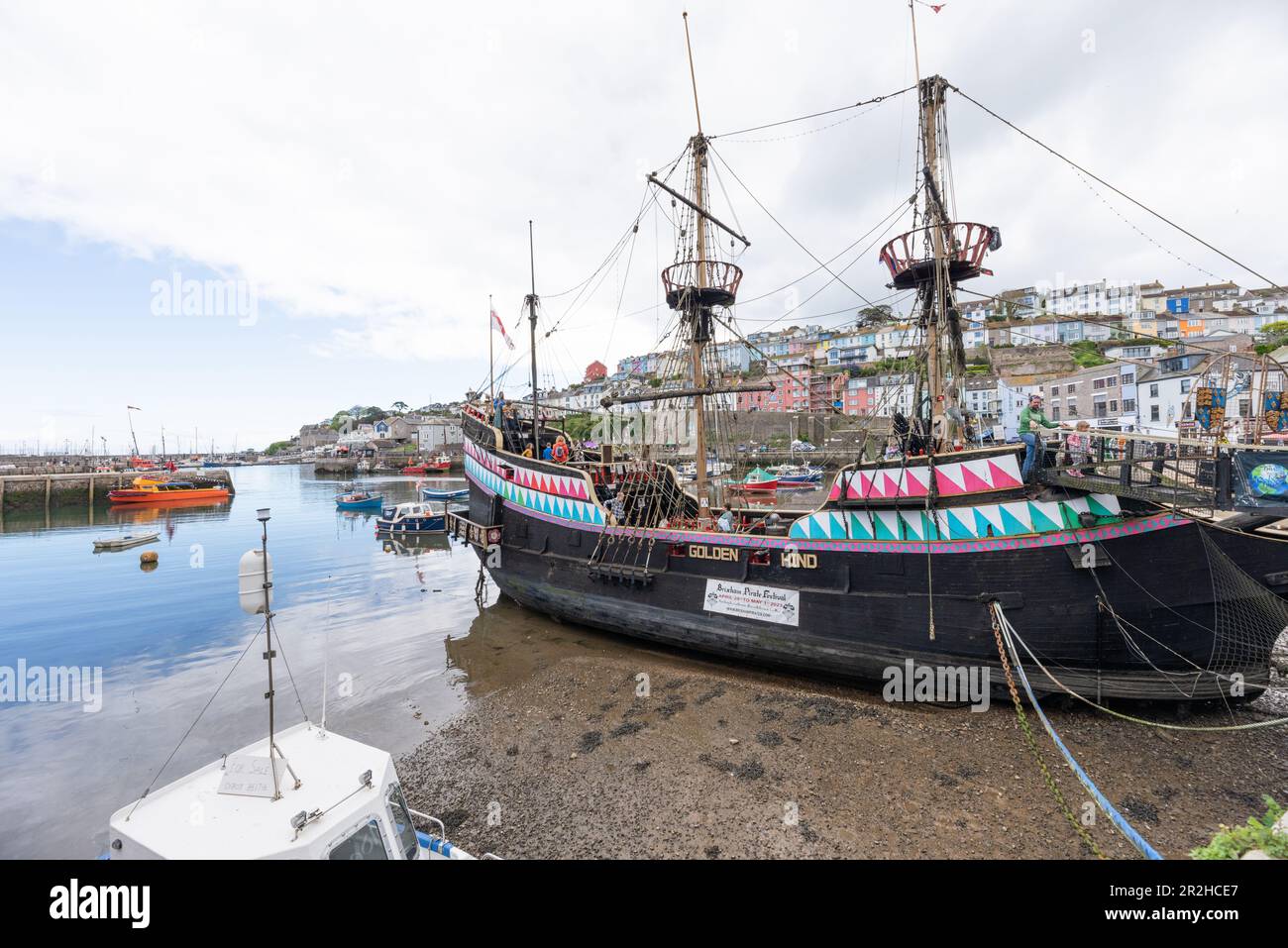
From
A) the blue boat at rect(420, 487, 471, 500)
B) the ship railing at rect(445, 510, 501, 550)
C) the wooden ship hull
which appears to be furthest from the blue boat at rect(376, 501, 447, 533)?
the wooden ship hull

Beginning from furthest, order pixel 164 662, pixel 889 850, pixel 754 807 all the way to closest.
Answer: pixel 164 662 → pixel 754 807 → pixel 889 850

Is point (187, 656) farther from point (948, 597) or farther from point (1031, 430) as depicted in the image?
point (1031, 430)

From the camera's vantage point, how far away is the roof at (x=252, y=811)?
407 centimetres

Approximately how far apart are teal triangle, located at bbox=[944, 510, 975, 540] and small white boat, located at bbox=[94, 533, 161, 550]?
46.4 meters

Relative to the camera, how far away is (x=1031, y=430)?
32.1 feet

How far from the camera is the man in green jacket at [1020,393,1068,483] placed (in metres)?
9.30

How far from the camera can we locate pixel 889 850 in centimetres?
685

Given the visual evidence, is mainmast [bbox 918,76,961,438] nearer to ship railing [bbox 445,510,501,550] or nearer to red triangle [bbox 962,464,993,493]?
red triangle [bbox 962,464,993,493]

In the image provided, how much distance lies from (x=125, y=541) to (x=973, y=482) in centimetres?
4800
